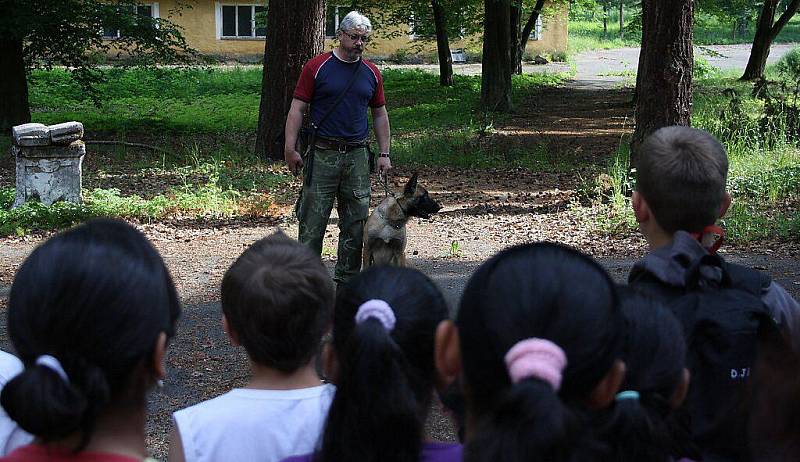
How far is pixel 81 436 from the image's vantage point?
79.6 inches

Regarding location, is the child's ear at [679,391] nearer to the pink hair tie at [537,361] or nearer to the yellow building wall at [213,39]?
the pink hair tie at [537,361]

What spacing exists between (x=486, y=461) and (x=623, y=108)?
25467 mm

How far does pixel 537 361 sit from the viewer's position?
6.05 feet

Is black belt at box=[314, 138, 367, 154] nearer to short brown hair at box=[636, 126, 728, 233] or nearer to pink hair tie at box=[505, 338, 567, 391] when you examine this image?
short brown hair at box=[636, 126, 728, 233]

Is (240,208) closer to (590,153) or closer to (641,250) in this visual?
A: (641,250)

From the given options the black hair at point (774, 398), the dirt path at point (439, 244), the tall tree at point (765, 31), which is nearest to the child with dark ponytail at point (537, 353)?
the black hair at point (774, 398)

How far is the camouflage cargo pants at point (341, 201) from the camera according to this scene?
745 cm

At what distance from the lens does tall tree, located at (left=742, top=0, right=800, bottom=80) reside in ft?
99.4

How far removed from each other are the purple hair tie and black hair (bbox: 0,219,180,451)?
522 mm

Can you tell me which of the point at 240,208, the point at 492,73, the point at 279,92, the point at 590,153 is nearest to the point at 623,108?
the point at 492,73

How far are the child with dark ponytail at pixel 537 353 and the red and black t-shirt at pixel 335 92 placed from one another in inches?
211

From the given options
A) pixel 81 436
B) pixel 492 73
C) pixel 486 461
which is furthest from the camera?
pixel 492 73

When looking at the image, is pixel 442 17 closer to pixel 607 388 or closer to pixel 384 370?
pixel 384 370

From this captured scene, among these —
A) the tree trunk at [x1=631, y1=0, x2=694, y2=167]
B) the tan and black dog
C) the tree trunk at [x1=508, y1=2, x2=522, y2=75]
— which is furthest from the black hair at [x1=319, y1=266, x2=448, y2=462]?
the tree trunk at [x1=508, y1=2, x2=522, y2=75]
